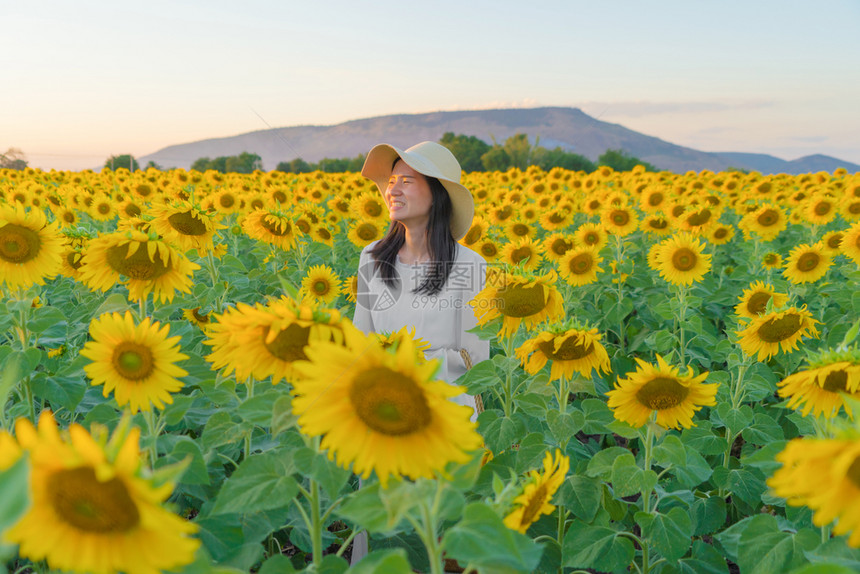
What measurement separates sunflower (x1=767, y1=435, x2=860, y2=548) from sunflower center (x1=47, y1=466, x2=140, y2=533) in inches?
45.8

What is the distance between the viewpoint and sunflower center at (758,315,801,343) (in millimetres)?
3127

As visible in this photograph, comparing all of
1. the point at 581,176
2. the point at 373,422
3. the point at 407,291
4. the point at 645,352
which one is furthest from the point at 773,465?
the point at 581,176

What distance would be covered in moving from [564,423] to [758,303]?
2786 millimetres

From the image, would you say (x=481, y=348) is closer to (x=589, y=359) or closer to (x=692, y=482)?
(x=589, y=359)

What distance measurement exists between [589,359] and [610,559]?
82 cm

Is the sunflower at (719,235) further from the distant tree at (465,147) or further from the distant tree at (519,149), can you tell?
the distant tree at (519,149)

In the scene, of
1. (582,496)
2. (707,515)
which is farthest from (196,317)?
(707,515)

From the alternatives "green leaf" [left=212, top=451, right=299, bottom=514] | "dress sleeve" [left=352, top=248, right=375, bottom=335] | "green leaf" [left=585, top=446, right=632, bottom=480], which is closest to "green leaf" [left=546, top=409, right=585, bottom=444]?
"green leaf" [left=585, top=446, right=632, bottom=480]

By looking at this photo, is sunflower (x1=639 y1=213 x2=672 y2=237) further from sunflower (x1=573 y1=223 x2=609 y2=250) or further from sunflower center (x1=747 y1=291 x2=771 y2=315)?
sunflower center (x1=747 y1=291 x2=771 y2=315)

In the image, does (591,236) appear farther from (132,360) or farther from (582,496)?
(132,360)

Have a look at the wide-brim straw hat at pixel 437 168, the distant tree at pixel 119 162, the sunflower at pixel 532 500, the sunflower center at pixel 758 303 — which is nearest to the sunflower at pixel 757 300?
the sunflower center at pixel 758 303

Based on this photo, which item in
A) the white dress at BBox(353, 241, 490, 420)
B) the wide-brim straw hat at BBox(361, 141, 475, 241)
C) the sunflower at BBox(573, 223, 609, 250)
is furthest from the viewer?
the sunflower at BBox(573, 223, 609, 250)

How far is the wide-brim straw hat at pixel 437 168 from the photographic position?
12.1ft

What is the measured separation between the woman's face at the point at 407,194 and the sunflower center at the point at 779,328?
225 centimetres
